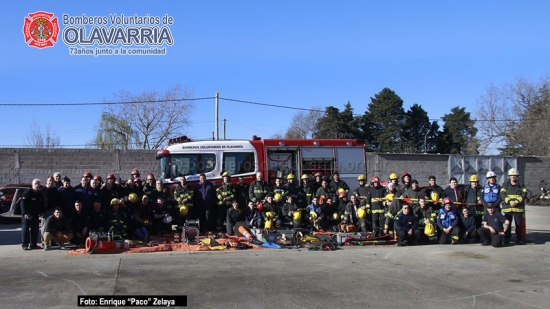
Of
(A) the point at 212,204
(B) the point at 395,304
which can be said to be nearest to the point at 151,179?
(A) the point at 212,204

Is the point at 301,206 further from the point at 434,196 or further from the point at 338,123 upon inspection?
the point at 338,123

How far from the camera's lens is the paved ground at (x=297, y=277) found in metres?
6.77

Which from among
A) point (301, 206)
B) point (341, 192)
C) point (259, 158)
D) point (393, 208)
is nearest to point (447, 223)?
point (393, 208)

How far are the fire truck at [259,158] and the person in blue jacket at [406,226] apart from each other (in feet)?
14.1

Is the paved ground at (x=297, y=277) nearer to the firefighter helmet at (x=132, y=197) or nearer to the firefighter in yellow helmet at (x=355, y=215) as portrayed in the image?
the firefighter in yellow helmet at (x=355, y=215)

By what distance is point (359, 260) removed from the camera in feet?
31.7

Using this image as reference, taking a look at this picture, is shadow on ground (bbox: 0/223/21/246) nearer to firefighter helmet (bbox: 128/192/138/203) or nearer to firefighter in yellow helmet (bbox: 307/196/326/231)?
firefighter helmet (bbox: 128/192/138/203)

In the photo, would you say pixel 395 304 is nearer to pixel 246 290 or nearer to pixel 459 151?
pixel 246 290

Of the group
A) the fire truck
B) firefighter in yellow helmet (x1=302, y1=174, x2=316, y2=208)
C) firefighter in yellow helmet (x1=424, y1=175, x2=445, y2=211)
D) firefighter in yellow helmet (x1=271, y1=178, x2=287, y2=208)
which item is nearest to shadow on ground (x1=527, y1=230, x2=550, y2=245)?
firefighter in yellow helmet (x1=424, y1=175, x2=445, y2=211)

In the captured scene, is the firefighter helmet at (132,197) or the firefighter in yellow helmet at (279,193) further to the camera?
the firefighter in yellow helmet at (279,193)

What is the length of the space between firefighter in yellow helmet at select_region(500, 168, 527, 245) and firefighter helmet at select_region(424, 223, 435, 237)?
1758 mm

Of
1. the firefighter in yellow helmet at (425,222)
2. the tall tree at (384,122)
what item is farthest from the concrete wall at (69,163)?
the tall tree at (384,122)

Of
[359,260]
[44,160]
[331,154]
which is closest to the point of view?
[359,260]

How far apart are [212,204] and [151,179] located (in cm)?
172
